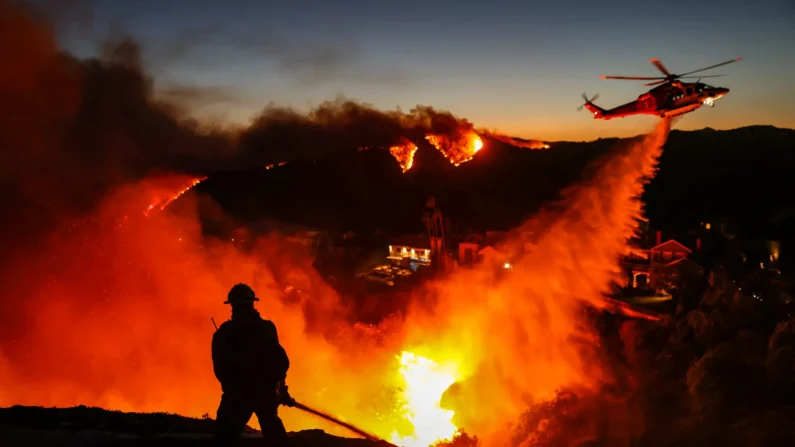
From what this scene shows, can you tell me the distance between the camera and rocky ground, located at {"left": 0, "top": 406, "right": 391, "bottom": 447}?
7.93m

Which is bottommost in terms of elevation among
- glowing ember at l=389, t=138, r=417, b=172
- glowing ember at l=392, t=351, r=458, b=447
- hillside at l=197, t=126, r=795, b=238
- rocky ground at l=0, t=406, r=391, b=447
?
glowing ember at l=392, t=351, r=458, b=447

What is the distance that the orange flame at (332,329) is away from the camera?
21.1m

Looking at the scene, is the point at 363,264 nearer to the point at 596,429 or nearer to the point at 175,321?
the point at 175,321

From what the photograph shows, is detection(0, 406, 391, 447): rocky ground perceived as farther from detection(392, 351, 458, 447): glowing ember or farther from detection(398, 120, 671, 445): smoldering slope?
detection(392, 351, 458, 447): glowing ember

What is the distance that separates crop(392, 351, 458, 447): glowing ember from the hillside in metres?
27.8

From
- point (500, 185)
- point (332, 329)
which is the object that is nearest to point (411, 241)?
point (332, 329)

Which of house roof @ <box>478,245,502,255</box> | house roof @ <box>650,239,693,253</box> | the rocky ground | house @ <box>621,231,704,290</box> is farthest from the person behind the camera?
house roof @ <box>478,245,502,255</box>

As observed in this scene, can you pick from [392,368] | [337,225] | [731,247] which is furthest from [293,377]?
[337,225]

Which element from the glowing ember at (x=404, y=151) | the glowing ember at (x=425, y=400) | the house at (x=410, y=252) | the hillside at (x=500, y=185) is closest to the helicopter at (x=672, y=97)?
the glowing ember at (x=404, y=151)

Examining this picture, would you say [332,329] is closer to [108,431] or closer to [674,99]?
[674,99]

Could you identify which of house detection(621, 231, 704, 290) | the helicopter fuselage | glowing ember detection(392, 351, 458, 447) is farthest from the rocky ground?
house detection(621, 231, 704, 290)

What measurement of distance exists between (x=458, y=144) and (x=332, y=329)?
16.1m

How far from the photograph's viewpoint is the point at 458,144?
956 inches

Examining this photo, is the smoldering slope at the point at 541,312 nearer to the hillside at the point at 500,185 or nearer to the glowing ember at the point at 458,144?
the glowing ember at the point at 458,144
